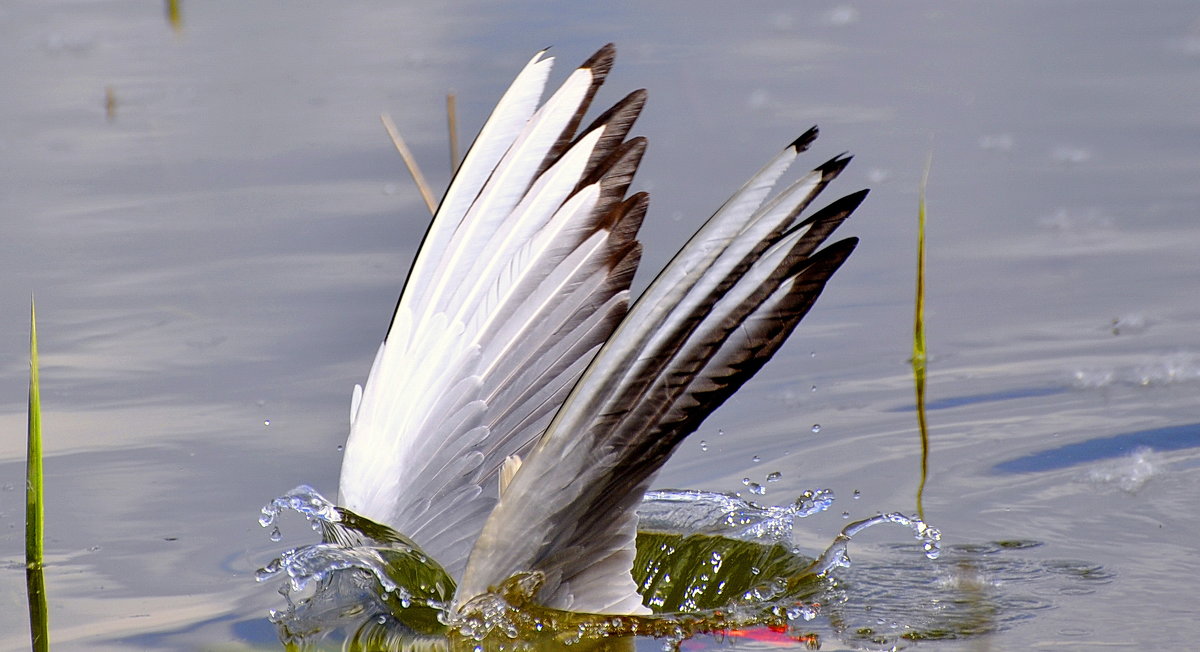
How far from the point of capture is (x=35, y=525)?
3.09 m

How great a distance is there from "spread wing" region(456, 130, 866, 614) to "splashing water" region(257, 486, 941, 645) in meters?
0.25

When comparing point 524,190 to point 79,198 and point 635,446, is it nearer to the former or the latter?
point 635,446

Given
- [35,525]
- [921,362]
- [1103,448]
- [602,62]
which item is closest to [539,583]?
[35,525]

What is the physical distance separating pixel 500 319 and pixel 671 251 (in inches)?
65.5

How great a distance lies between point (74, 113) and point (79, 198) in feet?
3.88

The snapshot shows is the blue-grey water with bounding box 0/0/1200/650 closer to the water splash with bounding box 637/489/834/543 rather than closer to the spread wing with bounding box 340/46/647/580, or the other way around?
the water splash with bounding box 637/489/834/543

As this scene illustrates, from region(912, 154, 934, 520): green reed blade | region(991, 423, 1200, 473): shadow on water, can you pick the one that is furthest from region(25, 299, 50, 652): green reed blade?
region(991, 423, 1200, 473): shadow on water

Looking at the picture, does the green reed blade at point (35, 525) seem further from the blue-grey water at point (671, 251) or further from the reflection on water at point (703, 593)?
the reflection on water at point (703, 593)

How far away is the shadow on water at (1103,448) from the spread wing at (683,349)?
5.01 feet

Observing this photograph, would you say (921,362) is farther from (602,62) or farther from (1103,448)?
(602,62)

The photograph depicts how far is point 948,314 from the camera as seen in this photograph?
476cm

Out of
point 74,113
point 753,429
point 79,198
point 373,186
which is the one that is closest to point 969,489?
point 753,429

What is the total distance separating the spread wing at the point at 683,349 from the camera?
2408mm

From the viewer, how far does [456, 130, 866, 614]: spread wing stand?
241 centimetres
